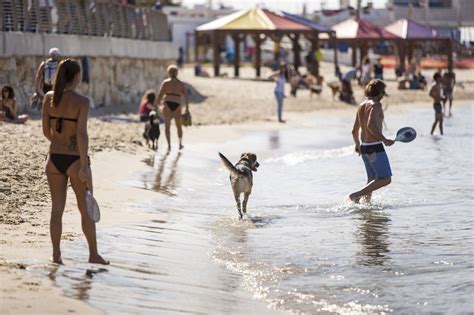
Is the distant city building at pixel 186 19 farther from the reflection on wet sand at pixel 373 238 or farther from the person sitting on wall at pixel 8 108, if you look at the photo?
the reflection on wet sand at pixel 373 238

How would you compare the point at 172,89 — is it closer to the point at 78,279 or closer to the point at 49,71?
the point at 49,71

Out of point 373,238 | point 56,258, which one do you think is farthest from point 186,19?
point 56,258

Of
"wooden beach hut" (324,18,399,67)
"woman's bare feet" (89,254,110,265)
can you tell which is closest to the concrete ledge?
"woman's bare feet" (89,254,110,265)

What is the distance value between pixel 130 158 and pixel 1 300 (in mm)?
10069

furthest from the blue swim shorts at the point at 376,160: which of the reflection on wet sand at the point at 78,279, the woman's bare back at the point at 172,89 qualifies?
the woman's bare back at the point at 172,89

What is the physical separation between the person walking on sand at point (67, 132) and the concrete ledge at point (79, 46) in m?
13.4

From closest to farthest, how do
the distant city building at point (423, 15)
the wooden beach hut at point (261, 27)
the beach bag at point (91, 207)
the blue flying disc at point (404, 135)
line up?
1. the beach bag at point (91, 207)
2. the blue flying disc at point (404, 135)
3. the wooden beach hut at point (261, 27)
4. the distant city building at point (423, 15)

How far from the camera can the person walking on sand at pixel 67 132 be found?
8023 mm

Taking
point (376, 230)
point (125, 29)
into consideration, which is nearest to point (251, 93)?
point (125, 29)

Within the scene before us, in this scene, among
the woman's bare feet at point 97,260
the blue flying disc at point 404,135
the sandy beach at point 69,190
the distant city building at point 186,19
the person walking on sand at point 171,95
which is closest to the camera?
the sandy beach at point 69,190

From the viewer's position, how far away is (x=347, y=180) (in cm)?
1686

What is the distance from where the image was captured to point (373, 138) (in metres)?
12.6

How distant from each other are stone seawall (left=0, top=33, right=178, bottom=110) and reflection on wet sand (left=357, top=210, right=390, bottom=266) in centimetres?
1074

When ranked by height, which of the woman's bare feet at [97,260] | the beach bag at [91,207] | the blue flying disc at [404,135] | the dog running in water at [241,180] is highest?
the beach bag at [91,207]
